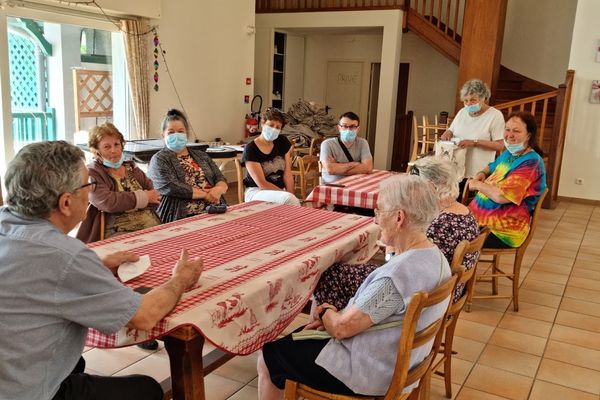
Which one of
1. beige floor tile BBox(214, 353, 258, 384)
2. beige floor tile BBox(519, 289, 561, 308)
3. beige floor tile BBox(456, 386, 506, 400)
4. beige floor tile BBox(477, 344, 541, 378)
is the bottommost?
beige floor tile BBox(214, 353, 258, 384)

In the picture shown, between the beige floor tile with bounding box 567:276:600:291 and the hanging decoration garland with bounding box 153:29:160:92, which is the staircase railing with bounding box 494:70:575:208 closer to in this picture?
the beige floor tile with bounding box 567:276:600:291

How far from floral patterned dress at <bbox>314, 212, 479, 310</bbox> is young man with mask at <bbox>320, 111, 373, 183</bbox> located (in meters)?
1.90

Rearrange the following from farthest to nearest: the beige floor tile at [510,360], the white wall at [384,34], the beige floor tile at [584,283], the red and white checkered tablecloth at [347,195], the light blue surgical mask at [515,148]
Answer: the white wall at [384,34]
the beige floor tile at [584,283]
the red and white checkered tablecloth at [347,195]
the light blue surgical mask at [515,148]
the beige floor tile at [510,360]

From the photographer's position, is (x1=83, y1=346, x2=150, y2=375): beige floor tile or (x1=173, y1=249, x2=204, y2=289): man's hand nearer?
(x1=173, y1=249, x2=204, y2=289): man's hand

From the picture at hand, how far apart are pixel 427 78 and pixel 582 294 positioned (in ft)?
22.6

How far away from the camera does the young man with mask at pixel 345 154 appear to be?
4363 mm

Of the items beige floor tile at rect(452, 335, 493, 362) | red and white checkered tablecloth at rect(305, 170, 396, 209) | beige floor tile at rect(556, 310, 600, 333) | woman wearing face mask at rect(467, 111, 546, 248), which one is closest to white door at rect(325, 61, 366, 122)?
red and white checkered tablecloth at rect(305, 170, 396, 209)

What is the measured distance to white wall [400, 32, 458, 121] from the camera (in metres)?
9.93

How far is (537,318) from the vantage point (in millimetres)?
3459

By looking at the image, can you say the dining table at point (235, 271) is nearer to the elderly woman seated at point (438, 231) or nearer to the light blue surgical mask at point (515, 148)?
the elderly woman seated at point (438, 231)

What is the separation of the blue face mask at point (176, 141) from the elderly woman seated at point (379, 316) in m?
1.81

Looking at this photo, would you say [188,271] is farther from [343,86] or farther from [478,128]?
[343,86]

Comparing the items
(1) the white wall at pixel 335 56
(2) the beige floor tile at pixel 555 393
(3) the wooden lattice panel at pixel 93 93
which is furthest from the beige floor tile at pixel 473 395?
(1) the white wall at pixel 335 56

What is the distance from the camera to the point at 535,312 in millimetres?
3557
